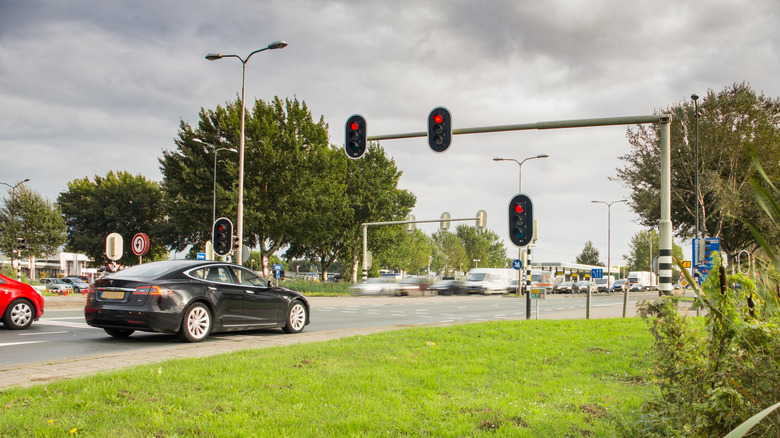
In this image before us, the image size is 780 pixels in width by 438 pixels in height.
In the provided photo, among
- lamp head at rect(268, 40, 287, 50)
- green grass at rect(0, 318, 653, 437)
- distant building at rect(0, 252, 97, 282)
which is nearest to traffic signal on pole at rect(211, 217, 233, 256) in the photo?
lamp head at rect(268, 40, 287, 50)

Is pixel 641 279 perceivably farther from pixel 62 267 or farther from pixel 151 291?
pixel 62 267

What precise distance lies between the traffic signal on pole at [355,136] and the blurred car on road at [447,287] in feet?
102

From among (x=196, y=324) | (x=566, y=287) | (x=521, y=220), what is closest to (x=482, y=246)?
(x=566, y=287)

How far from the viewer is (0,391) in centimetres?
535

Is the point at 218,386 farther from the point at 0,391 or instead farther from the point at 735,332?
the point at 735,332

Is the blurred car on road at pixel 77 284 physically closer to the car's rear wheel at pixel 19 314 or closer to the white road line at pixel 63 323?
the white road line at pixel 63 323

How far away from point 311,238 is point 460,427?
39564mm

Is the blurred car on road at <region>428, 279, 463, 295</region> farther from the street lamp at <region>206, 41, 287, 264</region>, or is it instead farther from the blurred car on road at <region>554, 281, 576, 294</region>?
the street lamp at <region>206, 41, 287, 264</region>

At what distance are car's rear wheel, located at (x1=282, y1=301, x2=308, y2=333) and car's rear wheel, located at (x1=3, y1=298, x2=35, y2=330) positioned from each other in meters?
5.06

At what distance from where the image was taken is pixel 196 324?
1053cm

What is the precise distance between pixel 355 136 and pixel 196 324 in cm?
665

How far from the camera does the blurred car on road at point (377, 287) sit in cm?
3981

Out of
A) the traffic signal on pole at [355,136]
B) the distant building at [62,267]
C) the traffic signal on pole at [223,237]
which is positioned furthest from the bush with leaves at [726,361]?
the distant building at [62,267]

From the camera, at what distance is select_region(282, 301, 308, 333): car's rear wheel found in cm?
1229
